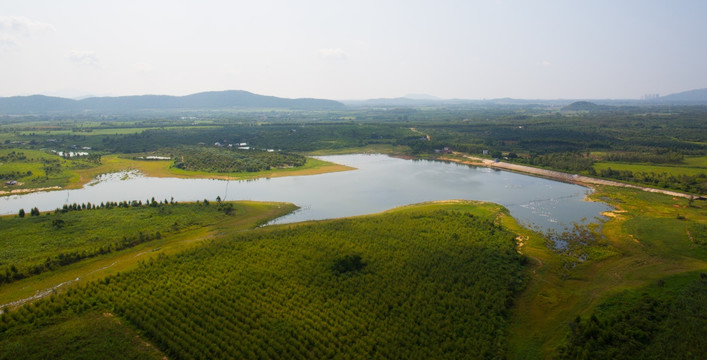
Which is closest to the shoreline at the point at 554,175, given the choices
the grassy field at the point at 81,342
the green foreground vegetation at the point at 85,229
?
the green foreground vegetation at the point at 85,229

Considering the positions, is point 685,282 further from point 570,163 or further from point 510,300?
point 570,163

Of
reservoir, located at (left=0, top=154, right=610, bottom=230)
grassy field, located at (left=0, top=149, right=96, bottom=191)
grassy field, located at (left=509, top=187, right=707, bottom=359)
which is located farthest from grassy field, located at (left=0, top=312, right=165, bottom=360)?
grassy field, located at (left=0, top=149, right=96, bottom=191)

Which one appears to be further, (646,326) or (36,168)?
(36,168)

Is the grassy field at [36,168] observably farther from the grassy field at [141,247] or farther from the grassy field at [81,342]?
the grassy field at [81,342]

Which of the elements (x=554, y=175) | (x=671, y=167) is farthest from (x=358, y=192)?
(x=671, y=167)

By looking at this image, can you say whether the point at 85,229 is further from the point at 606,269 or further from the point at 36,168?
the point at 606,269

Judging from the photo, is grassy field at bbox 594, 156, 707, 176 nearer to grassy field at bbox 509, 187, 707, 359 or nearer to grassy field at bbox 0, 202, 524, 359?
grassy field at bbox 509, 187, 707, 359

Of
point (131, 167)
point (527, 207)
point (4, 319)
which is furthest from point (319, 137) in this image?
point (4, 319)
